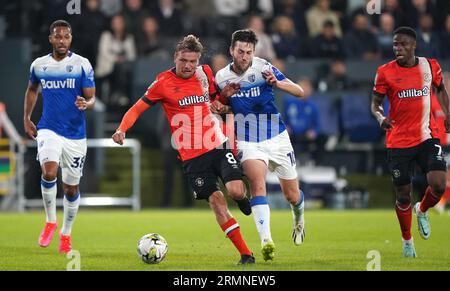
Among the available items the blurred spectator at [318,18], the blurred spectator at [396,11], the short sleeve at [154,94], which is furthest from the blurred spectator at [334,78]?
the short sleeve at [154,94]

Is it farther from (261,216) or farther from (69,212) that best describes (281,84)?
(69,212)

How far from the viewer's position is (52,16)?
2234cm

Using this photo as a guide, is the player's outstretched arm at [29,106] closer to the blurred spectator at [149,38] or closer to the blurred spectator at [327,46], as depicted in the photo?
the blurred spectator at [149,38]

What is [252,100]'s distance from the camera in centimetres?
1224

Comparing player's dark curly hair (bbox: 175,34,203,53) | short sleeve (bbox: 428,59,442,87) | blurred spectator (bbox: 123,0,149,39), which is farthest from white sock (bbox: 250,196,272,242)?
blurred spectator (bbox: 123,0,149,39)

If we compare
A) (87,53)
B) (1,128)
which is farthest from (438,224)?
(1,128)

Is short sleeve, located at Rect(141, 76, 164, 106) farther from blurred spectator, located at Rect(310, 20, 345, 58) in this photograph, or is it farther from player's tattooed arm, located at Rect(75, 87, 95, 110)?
blurred spectator, located at Rect(310, 20, 345, 58)

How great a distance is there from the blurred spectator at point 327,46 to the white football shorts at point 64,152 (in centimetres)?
1137

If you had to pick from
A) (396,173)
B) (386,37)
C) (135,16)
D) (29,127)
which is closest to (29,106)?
(29,127)

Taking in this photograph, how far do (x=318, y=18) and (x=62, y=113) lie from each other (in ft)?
41.0

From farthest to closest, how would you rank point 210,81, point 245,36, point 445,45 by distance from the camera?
point 445,45 < point 210,81 < point 245,36
